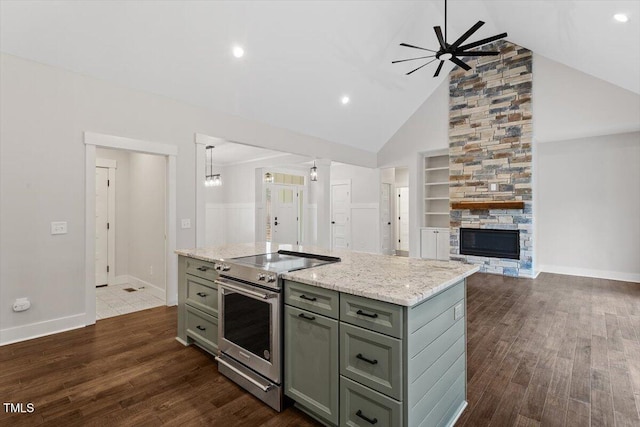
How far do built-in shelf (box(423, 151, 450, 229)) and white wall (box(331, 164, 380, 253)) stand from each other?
1.20 meters

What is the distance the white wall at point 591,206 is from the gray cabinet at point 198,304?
6.29 metres

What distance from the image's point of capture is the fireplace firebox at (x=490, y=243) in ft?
19.3

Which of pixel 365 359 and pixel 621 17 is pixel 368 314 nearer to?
pixel 365 359

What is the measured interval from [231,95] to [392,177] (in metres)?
5.65

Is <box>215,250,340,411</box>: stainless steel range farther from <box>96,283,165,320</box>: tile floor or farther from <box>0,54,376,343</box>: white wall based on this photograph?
<box>96,283,165,320</box>: tile floor

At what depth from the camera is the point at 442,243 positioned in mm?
7043

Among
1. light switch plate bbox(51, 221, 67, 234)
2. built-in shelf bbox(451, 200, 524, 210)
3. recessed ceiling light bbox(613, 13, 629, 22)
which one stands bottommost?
light switch plate bbox(51, 221, 67, 234)

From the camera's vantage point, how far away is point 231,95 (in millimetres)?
4332

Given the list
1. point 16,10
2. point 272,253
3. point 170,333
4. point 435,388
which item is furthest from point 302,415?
point 16,10

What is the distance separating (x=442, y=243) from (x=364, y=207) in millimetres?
2226

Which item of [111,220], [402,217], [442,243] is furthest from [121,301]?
[402,217]

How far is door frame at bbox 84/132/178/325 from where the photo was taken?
133 inches

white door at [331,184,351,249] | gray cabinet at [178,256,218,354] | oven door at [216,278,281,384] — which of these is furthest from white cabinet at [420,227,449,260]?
oven door at [216,278,281,384]

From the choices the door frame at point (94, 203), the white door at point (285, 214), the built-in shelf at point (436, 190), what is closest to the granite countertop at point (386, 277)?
the door frame at point (94, 203)
